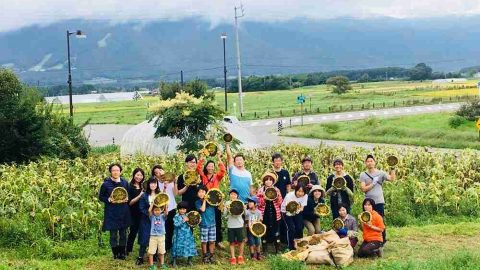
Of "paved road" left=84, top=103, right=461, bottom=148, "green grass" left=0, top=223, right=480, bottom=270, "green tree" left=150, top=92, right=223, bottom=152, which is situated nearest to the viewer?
"green grass" left=0, top=223, right=480, bottom=270

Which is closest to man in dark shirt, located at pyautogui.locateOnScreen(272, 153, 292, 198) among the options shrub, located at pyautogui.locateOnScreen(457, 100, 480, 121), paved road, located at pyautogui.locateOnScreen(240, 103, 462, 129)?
shrub, located at pyautogui.locateOnScreen(457, 100, 480, 121)

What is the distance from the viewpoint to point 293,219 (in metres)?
9.52

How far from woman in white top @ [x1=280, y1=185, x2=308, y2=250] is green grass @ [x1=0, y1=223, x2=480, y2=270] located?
588 millimetres

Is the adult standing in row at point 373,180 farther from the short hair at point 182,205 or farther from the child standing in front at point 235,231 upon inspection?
the short hair at point 182,205

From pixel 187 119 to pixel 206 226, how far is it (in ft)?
27.9

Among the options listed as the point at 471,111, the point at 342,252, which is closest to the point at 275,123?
the point at 471,111

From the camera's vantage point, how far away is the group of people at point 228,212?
29.2 feet

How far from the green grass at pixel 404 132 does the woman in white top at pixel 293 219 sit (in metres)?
18.1

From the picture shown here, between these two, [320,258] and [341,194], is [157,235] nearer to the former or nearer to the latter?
[320,258]

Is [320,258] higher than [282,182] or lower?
lower

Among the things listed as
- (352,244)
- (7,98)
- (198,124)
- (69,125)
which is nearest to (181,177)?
(352,244)

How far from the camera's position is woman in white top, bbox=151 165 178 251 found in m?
9.04

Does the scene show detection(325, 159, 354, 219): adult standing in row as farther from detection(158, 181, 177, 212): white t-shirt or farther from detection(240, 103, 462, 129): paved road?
detection(240, 103, 462, 129): paved road

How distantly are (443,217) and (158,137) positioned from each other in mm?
9300
